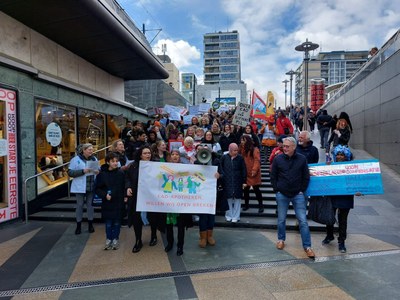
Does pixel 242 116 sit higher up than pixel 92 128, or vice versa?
pixel 242 116

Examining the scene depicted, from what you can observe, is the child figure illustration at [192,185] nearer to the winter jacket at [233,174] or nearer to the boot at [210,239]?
the boot at [210,239]

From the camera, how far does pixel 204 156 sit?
5602 mm

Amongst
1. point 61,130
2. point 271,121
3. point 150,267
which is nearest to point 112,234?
point 150,267

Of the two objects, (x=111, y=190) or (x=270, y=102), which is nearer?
(x=111, y=190)

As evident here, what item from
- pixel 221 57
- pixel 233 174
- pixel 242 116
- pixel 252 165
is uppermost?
pixel 221 57

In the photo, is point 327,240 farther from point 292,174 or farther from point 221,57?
point 221,57

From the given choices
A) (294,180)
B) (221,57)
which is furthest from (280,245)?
(221,57)

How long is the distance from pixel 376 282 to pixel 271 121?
24.9ft

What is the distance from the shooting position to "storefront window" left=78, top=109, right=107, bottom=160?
1093cm

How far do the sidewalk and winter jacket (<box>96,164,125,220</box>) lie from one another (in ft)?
2.34

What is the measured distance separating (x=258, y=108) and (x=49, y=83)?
742cm

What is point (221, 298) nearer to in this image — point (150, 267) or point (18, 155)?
point (150, 267)

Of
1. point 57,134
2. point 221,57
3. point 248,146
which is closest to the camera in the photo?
point 248,146

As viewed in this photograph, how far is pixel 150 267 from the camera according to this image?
4797 millimetres
